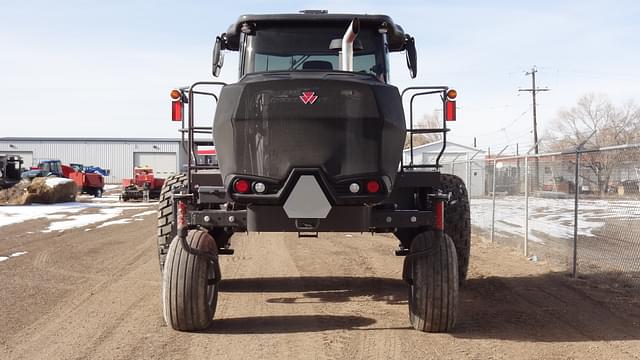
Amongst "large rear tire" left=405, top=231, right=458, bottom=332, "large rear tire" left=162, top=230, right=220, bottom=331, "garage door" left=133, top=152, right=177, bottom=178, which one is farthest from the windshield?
"garage door" left=133, top=152, right=177, bottom=178

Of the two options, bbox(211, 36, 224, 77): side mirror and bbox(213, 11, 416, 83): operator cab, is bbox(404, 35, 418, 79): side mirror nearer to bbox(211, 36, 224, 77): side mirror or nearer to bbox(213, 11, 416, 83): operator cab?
bbox(213, 11, 416, 83): operator cab

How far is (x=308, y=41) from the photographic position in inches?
263

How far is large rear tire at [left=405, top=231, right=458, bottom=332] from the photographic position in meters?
6.00

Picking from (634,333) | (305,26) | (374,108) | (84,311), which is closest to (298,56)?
(305,26)

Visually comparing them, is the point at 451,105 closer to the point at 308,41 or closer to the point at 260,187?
the point at 308,41

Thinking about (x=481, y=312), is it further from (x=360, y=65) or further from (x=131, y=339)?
(x=131, y=339)

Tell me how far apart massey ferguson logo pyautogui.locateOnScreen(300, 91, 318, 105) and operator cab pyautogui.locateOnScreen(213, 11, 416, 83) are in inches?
50.0

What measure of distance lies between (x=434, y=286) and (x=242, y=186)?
6.57ft

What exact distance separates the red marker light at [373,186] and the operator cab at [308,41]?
150 centimetres

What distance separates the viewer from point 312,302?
7.73 m

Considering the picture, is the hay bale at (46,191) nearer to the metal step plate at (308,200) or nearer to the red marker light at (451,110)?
the red marker light at (451,110)

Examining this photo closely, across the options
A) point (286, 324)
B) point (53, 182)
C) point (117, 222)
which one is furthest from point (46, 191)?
point (286, 324)

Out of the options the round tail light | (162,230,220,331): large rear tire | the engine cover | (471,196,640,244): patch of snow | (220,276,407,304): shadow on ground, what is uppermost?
the engine cover

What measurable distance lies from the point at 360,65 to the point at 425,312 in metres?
2.56
